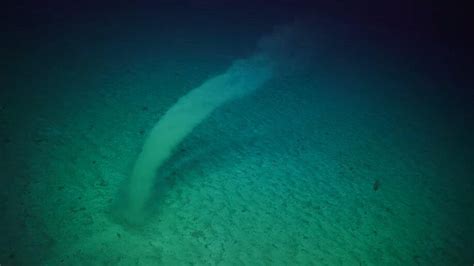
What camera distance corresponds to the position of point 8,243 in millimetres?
2260

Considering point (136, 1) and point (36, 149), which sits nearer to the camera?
point (36, 149)

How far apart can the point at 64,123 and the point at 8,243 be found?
1328mm

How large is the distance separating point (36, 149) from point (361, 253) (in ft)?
10.3

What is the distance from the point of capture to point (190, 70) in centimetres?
421

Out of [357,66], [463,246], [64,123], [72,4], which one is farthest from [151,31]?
[463,246]

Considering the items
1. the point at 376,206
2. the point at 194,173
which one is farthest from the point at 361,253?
the point at 194,173

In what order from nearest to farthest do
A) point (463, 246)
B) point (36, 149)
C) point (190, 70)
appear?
point (463, 246) < point (36, 149) < point (190, 70)

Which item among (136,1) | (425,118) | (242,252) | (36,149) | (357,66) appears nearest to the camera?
(242,252)

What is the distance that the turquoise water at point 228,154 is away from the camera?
2.50 m

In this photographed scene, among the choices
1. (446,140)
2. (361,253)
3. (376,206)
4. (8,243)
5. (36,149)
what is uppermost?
(446,140)

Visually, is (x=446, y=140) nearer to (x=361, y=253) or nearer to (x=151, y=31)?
(x=361, y=253)

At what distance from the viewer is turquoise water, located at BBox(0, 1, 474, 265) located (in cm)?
250

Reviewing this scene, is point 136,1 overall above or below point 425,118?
below

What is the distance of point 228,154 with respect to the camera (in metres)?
3.23
